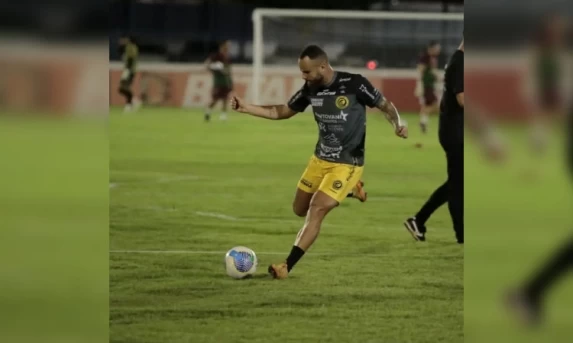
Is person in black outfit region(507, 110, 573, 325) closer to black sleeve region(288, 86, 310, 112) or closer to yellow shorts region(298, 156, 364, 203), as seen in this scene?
yellow shorts region(298, 156, 364, 203)

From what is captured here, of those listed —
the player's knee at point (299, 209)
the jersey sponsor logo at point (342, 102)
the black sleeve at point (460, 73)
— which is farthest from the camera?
the player's knee at point (299, 209)

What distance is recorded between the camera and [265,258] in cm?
608

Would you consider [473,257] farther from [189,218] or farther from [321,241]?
[189,218]

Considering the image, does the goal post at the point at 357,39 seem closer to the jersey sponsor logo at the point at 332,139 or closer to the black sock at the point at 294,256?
the jersey sponsor logo at the point at 332,139

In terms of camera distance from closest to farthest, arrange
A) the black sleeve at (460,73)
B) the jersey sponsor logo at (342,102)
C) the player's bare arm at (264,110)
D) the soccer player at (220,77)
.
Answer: the black sleeve at (460,73) → the player's bare arm at (264,110) → the jersey sponsor logo at (342,102) → the soccer player at (220,77)

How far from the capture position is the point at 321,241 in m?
6.82

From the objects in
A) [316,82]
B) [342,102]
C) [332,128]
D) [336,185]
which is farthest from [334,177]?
[316,82]

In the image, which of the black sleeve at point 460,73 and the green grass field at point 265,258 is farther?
the green grass field at point 265,258

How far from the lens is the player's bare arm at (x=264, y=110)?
4871 millimetres

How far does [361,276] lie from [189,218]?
102 inches

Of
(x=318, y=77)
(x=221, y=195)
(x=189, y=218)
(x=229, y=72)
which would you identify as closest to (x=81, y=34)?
(x=318, y=77)

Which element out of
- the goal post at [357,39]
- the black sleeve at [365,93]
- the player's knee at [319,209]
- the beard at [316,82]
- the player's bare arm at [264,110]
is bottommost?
the player's knee at [319,209]

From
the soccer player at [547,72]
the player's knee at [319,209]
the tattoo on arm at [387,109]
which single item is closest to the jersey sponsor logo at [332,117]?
the tattoo on arm at [387,109]

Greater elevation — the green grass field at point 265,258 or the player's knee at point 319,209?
the player's knee at point 319,209
